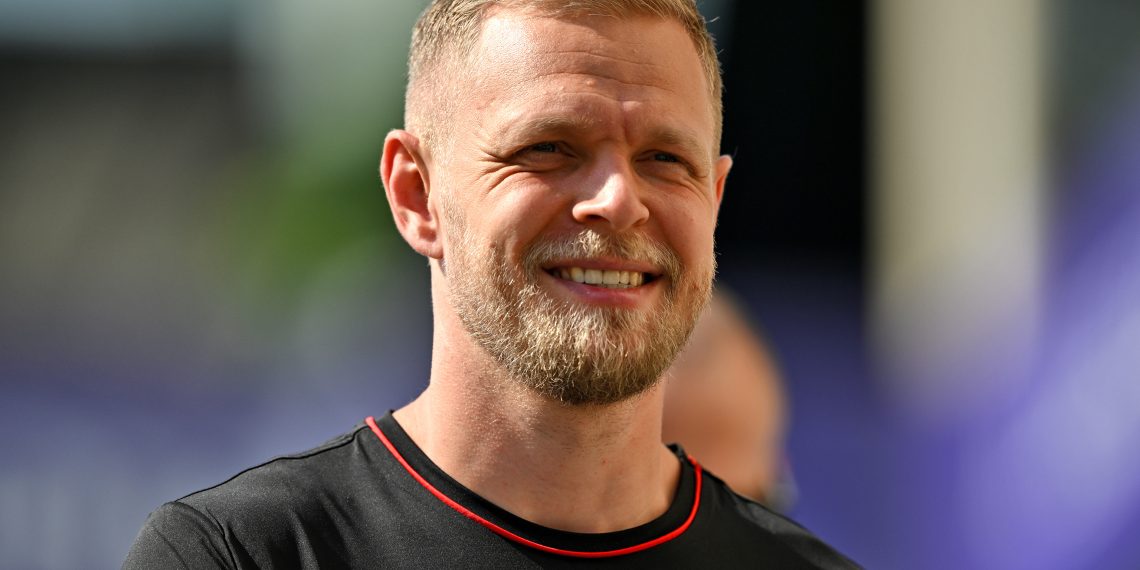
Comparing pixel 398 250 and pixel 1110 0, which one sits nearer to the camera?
pixel 398 250

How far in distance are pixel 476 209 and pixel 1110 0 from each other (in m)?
4.92

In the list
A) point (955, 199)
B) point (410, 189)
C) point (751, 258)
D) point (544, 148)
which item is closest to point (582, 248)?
point (544, 148)

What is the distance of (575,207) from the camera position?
2158mm

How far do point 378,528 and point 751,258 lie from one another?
444 cm

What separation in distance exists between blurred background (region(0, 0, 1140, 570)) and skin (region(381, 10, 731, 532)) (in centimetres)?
295

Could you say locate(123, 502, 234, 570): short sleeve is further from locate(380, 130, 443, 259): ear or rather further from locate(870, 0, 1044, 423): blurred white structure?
locate(870, 0, 1044, 423): blurred white structure

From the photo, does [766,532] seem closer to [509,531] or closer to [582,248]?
[509,531]

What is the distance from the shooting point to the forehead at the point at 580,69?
2197mm

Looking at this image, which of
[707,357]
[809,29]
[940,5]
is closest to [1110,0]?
[940,5]

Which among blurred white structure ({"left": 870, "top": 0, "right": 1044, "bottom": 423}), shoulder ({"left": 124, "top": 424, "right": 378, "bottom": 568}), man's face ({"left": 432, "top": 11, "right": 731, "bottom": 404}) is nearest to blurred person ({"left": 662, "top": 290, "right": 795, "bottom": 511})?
man's face ({"left": 432, "top": 11, "right": 731, "bottom": 404})

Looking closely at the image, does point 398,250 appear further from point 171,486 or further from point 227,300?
point 171,486

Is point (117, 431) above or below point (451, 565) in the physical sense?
below

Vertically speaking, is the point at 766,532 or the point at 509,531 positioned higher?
the point at 509,531

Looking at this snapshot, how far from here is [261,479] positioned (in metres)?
2.23
